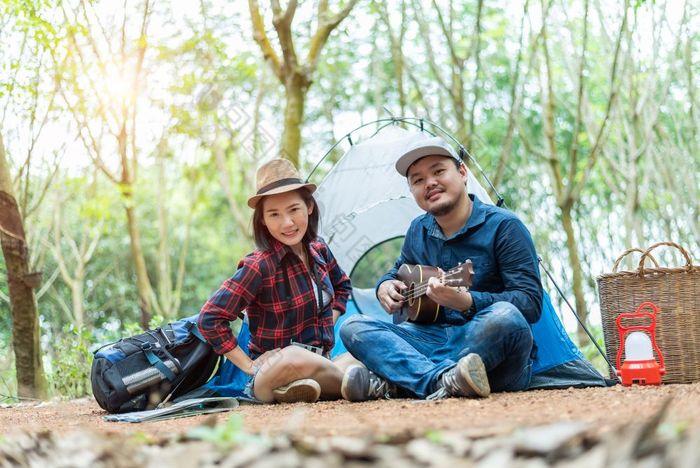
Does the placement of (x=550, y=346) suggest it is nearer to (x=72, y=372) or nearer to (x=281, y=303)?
(x=281, y=303)

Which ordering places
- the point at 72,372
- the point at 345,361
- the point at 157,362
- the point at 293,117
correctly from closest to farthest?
1. the point at 157,362
2. the point at 345,361
3. the point at 72,372
4. the point at 293,117

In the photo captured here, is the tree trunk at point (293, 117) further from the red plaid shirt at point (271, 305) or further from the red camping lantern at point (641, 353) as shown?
the red camping lantern at point (641, 353)

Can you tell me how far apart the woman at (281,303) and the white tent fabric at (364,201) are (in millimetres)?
1079

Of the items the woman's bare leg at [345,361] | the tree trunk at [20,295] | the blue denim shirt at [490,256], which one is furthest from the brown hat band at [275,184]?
the tree trunk at [20,295]

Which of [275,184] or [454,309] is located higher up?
[275,184]

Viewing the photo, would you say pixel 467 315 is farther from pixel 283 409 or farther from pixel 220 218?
pixel 220 218

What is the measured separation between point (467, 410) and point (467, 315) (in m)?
0.96

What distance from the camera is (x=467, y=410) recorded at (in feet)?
8.78

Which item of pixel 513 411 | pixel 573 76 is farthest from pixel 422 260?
pixel 573 76

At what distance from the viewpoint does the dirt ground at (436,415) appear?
2.00m

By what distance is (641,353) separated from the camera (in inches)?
145

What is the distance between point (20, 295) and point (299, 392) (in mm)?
2641

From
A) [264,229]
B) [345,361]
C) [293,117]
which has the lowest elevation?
[345,361]

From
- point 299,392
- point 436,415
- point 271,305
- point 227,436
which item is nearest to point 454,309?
point 299,392
